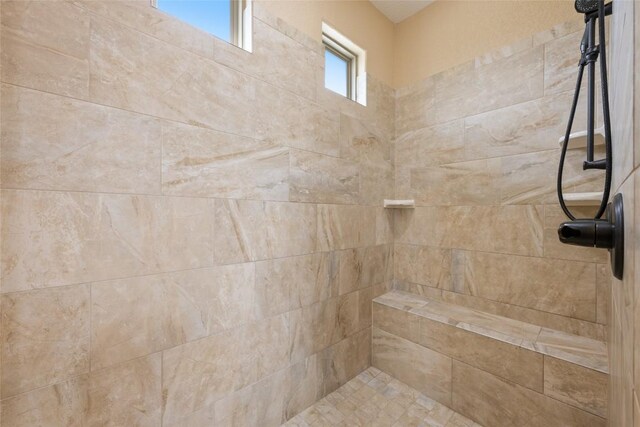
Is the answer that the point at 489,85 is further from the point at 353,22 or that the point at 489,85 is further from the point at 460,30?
the point at 353,22

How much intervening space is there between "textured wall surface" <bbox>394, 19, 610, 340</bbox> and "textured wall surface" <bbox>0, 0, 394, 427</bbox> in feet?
2.42

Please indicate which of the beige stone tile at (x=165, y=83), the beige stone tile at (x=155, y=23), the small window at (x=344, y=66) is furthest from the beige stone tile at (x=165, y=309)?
the small window at (x=344, y=66)

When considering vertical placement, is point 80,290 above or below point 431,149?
below

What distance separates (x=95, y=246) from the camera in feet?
3.18

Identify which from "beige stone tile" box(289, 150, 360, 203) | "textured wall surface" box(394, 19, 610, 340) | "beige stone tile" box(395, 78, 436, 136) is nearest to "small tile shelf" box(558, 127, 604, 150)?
"textured wall surface" box(394, 19, 610, 340)

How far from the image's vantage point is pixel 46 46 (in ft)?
2.92

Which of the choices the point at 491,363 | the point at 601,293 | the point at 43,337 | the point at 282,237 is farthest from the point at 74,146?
the point at 601,293

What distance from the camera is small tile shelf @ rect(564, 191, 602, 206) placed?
126 centimetres

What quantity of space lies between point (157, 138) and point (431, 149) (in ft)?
5.82

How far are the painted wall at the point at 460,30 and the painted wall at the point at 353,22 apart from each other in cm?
13

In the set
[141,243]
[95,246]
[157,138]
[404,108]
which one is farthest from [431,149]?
[95,246]

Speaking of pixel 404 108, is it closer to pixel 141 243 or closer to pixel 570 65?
pixel 570 65

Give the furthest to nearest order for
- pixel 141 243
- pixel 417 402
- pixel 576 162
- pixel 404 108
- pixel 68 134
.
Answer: pixel 404 108 → pixel 417 402 → pixel 576 162 → pixel 141 243 → pixel 68 134

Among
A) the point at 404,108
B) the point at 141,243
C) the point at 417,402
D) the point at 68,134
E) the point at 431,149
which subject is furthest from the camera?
the point at 404,108
